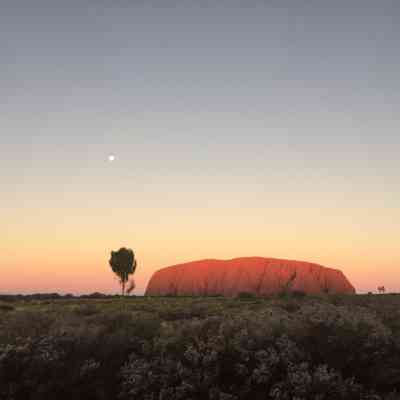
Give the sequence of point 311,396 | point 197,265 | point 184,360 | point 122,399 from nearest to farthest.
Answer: point 311,396
point 122,399
point 184,360
point 197,265

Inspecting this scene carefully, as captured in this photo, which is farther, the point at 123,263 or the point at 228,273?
the point at 228,273

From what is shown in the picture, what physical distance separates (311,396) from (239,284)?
134 meters

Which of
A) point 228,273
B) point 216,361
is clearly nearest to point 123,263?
point 228,273

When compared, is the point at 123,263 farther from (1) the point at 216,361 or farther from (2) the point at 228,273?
(1) the point at 216,361

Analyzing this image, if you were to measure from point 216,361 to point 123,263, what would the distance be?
328 feet

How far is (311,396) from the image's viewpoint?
26.8ft

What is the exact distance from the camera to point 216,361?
9.34m

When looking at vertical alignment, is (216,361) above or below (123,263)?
below

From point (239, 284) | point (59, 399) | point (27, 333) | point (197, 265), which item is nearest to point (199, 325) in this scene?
point (59, 399)

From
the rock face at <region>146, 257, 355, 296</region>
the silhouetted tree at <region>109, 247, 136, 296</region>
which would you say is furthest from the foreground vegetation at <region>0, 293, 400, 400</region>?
the rock face at <region>146, 257, 355, 296</region>

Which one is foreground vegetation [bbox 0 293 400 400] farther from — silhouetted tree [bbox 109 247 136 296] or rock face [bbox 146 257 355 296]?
rock face [bbox 146 257 355 296]

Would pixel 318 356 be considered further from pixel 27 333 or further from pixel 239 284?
pixel 239 284

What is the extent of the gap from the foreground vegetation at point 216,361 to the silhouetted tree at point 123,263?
96.9m

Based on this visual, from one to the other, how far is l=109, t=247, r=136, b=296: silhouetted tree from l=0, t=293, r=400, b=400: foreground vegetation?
9686 centimetres
